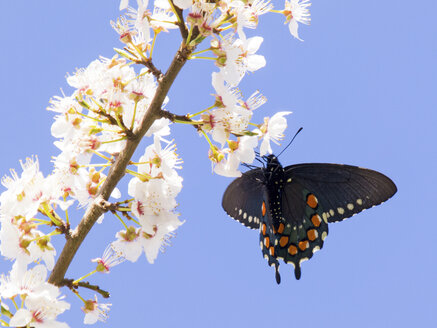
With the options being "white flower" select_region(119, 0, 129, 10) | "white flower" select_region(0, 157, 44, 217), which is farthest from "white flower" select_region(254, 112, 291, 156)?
"white flower" select_region(0, 157, 44, 217)

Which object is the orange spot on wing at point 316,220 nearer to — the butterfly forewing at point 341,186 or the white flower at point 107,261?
the butterfly forewing at point 341,186

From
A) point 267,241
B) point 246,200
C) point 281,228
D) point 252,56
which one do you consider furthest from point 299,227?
point 252,56

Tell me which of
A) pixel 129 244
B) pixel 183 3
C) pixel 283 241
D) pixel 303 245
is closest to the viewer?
pixel 183 3

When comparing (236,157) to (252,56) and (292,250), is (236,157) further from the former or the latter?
(292,250)

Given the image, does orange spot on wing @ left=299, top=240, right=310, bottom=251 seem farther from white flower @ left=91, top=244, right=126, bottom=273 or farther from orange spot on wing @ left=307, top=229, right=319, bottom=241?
white flower @ left=91, top=244, right=126, bottom=273

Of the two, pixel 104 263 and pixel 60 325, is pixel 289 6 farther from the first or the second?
pixel 60 325

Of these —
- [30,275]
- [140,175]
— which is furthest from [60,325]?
[140,175]

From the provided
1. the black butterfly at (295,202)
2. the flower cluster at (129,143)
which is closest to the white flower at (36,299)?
the flower cluster at (129,143)
